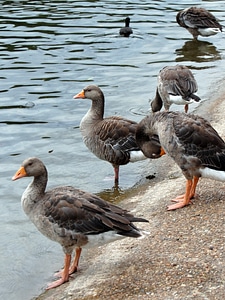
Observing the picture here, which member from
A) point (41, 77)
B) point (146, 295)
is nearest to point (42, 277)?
point (146, 295)

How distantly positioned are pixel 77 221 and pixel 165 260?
112cm

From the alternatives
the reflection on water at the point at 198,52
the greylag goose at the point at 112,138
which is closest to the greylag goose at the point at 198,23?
the reflection on water at the point at 198,52

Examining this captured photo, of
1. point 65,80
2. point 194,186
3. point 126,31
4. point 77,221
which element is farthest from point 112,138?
point 126,31

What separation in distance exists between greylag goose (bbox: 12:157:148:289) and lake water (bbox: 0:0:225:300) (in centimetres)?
80

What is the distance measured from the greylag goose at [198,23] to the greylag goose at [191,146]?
13.8 meters

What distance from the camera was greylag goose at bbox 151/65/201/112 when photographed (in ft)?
44.5

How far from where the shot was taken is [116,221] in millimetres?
7242

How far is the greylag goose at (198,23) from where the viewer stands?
22111mm

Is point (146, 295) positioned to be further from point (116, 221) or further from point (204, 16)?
point (204, 16)

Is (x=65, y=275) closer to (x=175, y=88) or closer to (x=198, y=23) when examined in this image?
(x=175, y=88)

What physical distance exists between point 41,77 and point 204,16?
7895 millimetres

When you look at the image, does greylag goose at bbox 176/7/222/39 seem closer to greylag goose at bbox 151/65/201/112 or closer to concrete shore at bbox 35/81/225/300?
greylag goose at bbox 151/65/201/112

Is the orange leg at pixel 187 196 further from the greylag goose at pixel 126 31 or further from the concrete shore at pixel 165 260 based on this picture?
the greylag goose at pixel 126 31

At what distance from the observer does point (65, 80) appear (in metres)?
17.2
